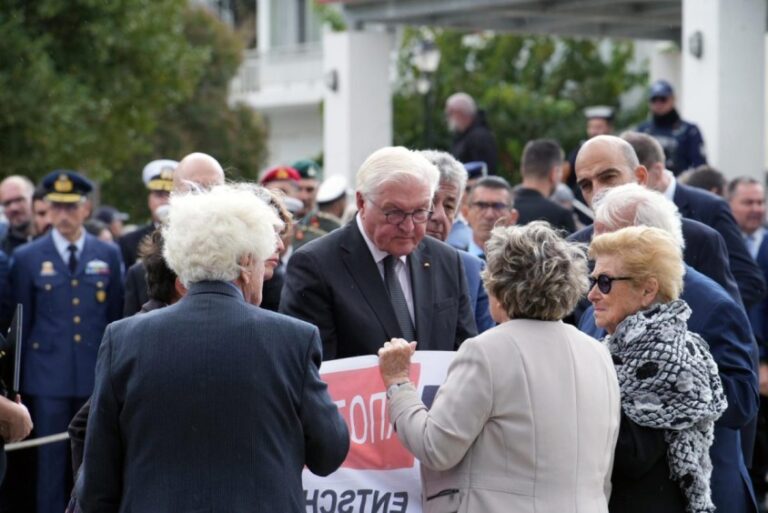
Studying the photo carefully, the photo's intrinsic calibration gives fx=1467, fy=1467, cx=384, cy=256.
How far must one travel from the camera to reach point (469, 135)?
14.5 m

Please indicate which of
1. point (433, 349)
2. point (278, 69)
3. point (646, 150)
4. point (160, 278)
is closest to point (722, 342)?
point (433, 349)

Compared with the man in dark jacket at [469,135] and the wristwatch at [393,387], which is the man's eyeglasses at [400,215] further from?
the man in dark jacket at [469,135]

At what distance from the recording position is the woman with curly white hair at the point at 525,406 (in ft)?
16.7

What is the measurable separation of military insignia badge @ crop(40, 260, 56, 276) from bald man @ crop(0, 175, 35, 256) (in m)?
2.18

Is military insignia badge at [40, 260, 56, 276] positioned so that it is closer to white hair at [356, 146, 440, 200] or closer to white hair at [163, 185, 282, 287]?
white hair at [356, 146, 440, 200]

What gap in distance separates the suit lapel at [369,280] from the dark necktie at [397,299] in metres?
0.04

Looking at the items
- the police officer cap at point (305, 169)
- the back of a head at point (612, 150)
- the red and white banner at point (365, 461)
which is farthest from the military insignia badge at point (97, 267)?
the red and white banner at point (365, 461)

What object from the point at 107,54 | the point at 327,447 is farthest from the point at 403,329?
the point at 107,54

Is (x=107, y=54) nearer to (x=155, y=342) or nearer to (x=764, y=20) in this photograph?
(x=764, y=20)

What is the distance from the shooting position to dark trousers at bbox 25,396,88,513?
1051cm

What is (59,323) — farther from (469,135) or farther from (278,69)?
(278,69)

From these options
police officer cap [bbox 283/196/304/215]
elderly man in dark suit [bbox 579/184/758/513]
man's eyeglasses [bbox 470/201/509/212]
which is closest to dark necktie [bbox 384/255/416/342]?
elderly man in dark suit [bbox 579/184/758/513]

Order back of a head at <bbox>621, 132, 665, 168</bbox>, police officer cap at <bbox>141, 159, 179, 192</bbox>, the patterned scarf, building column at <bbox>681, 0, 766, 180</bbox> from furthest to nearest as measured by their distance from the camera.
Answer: building column at <bbox>681, 0, 766, 180</bbox>
police officer cap at <bbox>141, 159, 179, 192</bbox>
back of a head at <bbox>621, 132, 665, 168</bbox>
the patterned scarf

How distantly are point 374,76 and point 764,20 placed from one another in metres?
5.87
